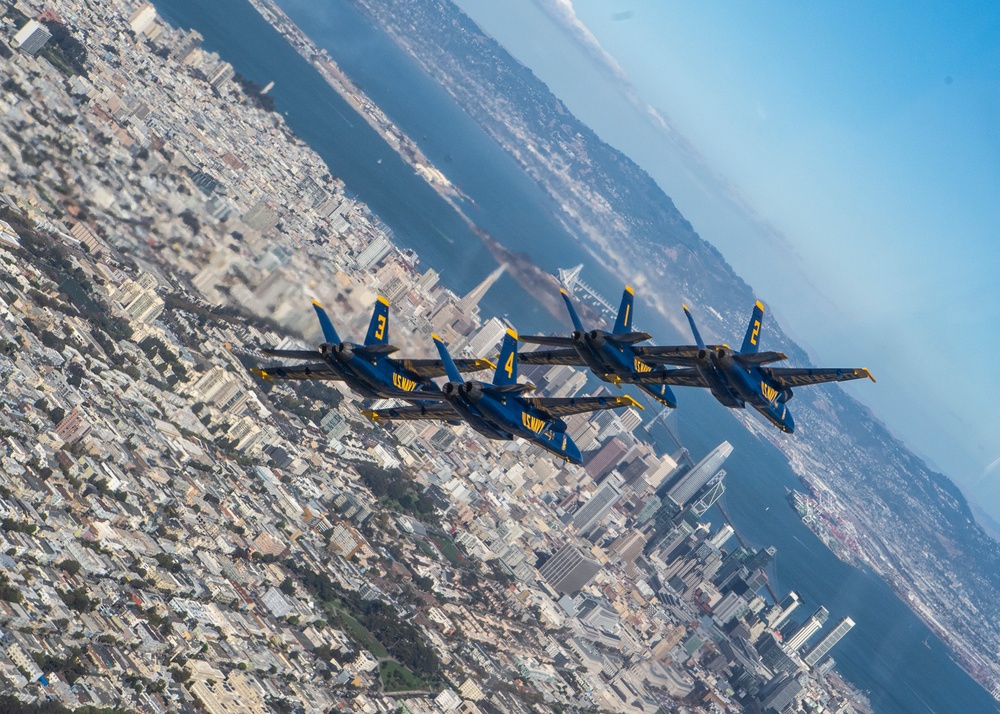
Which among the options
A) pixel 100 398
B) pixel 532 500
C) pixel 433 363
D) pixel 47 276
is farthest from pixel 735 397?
pixel 532 500

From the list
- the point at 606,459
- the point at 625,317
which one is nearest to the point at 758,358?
the point at 625,317

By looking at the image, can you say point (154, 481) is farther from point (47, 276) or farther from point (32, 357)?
point (47, 276)

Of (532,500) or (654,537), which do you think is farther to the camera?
(654,537)

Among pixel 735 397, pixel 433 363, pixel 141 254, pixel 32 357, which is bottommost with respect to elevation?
pixel 32 357

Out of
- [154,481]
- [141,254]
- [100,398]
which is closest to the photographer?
[154,481]

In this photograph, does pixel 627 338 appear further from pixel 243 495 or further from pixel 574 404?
pixel 243 495

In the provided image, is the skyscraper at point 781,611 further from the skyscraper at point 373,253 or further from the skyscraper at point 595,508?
the skyscraper at point 373,253
